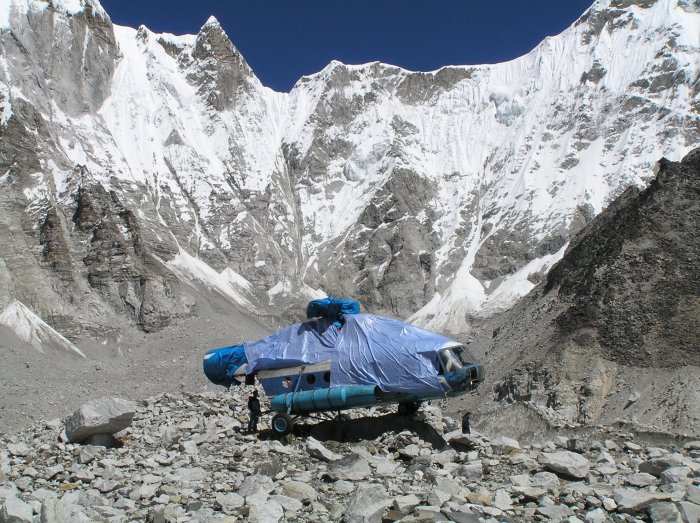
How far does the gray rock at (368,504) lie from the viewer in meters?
11.1

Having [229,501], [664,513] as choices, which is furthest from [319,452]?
[664,513]

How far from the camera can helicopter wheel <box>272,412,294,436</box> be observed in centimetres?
1753

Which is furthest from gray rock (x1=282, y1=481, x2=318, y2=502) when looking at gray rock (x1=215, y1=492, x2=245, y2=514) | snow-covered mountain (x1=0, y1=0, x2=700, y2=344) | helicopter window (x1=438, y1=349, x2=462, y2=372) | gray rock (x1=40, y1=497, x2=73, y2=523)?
snow-covered mountain (x1=0, y1=0, x2=700, y2=344)

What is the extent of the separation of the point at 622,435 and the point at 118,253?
284ft

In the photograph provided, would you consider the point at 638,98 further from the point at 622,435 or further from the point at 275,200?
the point at 622,435

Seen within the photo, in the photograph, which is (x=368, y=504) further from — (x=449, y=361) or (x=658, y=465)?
(x=449, y=361)

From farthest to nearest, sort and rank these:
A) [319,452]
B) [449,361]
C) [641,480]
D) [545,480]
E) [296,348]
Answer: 1. [296,348]
2. [449,361]
3. [319,452]
4. [545,480]
5. [641,480]

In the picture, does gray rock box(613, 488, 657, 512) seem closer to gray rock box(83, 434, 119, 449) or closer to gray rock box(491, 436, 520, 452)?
gray rock box(491, 436, 520, 452)

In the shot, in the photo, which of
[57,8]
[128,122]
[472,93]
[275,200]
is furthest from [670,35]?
[57,8]

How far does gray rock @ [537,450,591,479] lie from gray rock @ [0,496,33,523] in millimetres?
8657

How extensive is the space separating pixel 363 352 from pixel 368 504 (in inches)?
264

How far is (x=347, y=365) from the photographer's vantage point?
17984 mm

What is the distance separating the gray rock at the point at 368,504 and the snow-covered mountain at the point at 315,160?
81.2 metres

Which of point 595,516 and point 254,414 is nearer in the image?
point 595,516
